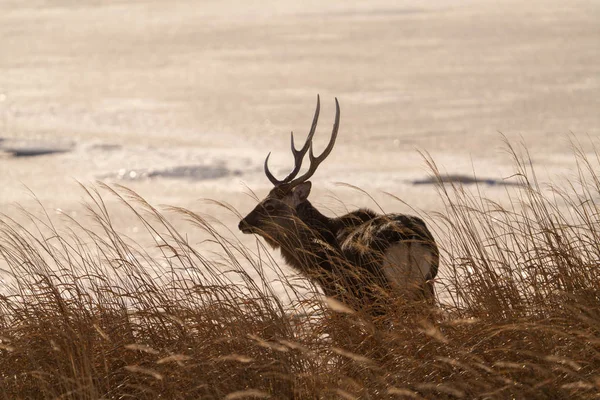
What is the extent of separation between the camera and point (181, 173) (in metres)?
12.7

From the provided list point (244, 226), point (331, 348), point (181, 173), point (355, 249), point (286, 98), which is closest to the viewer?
point (331, 348)

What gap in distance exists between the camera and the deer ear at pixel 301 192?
20.4 feet

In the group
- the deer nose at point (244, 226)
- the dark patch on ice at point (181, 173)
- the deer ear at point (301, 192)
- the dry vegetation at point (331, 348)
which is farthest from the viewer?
the dark patch on ice at point (181, 173)

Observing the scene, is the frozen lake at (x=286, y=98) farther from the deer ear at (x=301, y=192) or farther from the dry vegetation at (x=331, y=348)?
the dry vegetation at (x=331, y=348)

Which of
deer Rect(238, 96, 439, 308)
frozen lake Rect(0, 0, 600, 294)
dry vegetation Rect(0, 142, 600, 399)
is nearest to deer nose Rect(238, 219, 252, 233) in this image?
deer Rect(238, 96, 439, 308)

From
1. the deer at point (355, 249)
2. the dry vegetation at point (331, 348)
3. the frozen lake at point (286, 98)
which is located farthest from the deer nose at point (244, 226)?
the dry vegetation at point (331, 348)

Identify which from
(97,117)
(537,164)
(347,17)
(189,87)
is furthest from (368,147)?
(347,17)

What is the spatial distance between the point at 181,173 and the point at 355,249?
7.47 m

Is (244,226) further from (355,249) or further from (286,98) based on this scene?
(286,98)

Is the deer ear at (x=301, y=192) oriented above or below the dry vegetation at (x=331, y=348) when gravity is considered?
above

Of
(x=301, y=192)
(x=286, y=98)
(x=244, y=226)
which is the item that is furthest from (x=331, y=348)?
(x=286, y=98)

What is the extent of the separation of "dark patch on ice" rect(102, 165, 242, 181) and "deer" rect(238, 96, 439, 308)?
6055 millimetres

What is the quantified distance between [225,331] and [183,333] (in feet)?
0.55

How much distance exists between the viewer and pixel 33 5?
3625 centimetres
